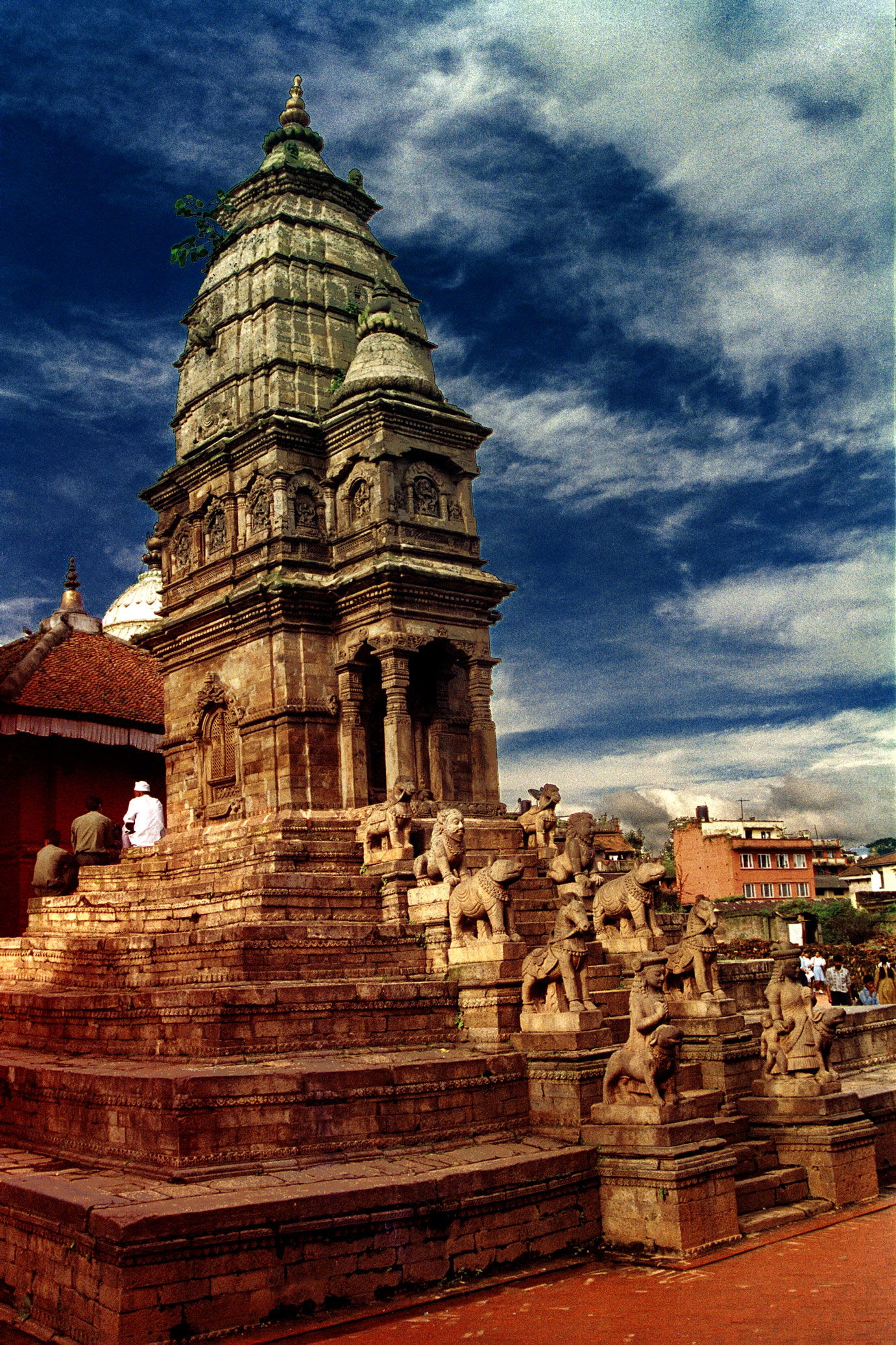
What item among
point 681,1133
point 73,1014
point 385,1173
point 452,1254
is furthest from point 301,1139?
point 73,1014

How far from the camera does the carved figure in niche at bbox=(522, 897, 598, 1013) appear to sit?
13.0 m

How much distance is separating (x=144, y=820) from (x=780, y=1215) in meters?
15.1

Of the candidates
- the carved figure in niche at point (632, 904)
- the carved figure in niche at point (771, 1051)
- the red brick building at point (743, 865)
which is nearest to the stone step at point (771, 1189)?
the carved figure in niche at point (771, 1051)

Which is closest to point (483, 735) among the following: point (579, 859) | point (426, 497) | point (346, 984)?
point (426, 497)

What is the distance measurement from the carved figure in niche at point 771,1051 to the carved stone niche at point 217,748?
41.7 ft

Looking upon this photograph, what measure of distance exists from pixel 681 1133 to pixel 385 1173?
A: 280 cm

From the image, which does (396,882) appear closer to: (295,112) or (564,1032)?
(564,1032)

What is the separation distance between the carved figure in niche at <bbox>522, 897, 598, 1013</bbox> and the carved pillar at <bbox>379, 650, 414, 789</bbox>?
349 inches

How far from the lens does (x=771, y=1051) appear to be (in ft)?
46.6

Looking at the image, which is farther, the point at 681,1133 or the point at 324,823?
the point at 324,823

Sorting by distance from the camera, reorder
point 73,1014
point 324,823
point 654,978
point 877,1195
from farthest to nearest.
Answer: point 324,823 < point 73,1014 < point 877,1195 < point 654,978

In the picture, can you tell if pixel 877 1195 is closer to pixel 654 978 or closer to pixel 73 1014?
pixel 654 978

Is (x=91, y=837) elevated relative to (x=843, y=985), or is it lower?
elevated

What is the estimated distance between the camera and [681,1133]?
11445 mm
